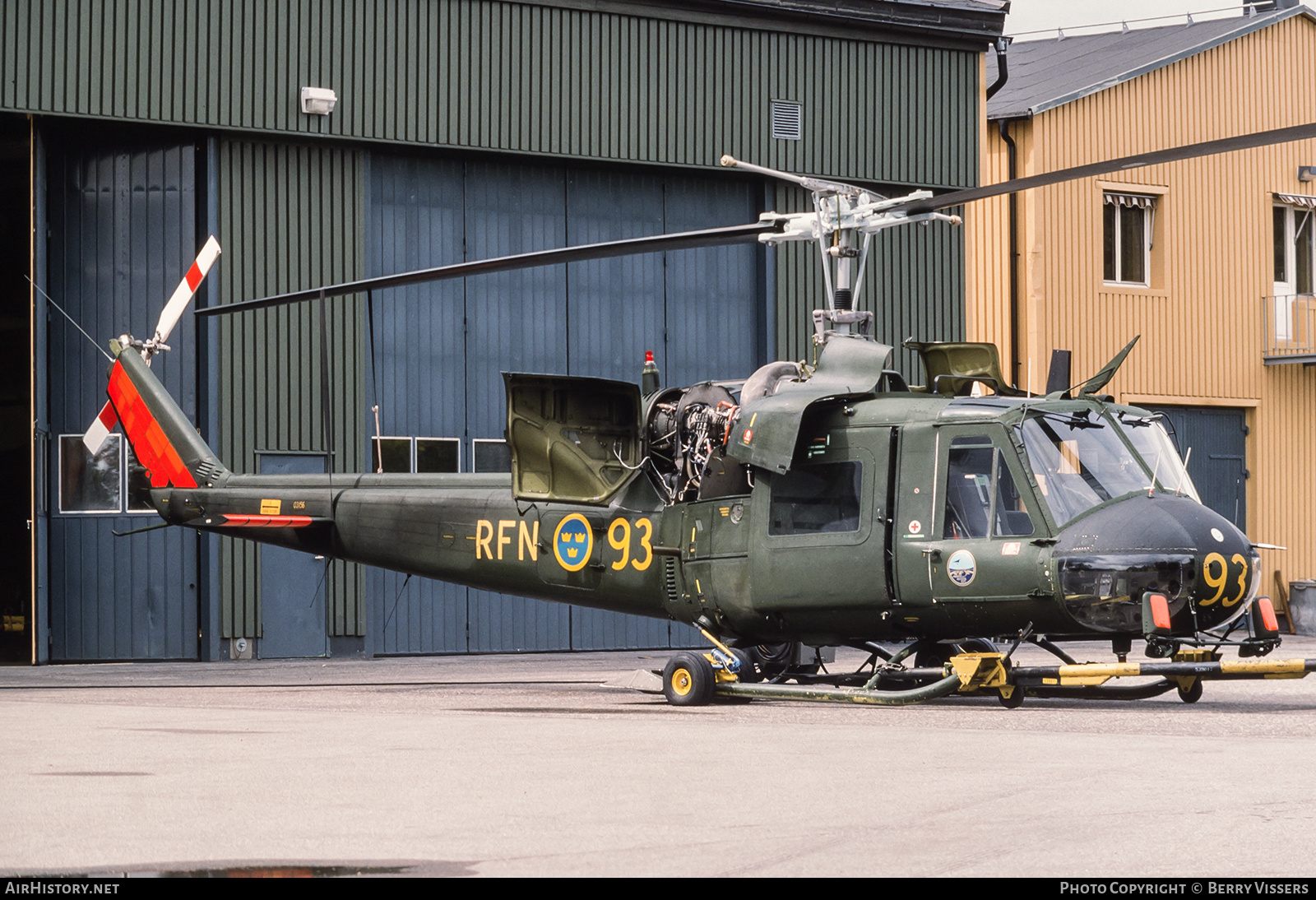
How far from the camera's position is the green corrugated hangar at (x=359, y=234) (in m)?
20.5

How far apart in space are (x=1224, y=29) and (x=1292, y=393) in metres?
6.39

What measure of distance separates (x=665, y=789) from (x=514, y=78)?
16266mm

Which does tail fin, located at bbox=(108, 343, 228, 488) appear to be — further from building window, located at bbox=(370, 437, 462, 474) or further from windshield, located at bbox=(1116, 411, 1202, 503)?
windshield, located at bbox=(1116, 411, 1202, 503)

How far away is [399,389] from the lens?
71.7 ft

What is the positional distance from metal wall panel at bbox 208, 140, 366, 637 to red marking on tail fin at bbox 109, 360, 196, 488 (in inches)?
152

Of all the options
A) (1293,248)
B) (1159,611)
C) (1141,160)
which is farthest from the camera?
(1293,248)

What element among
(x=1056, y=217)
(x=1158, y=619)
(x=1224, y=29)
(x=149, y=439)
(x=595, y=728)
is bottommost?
(x=595, y=728)

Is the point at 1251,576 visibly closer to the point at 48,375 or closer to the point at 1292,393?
the point at 48,375

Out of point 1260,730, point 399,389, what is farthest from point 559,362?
point 1260,730

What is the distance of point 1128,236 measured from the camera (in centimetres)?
2673

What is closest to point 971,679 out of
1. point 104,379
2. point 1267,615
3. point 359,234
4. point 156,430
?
point 1267,615

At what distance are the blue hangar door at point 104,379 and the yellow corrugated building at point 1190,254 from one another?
12.3 metres

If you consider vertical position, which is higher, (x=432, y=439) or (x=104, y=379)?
(x=104, y=379)

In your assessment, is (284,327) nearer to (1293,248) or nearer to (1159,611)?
Answer: (1159,611)
